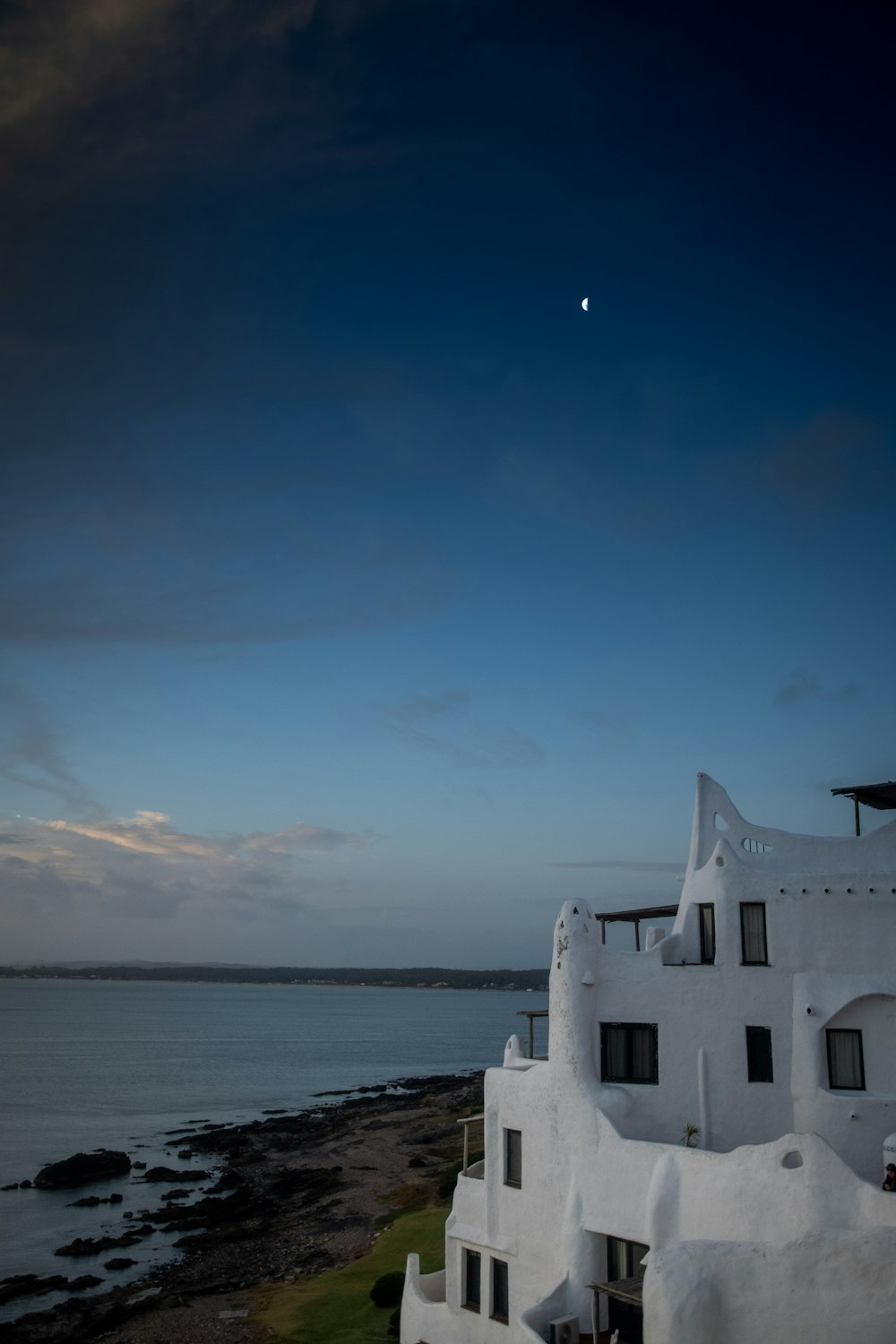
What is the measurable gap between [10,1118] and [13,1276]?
4635 centimetres

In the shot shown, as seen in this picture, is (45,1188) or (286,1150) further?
(286,1150)

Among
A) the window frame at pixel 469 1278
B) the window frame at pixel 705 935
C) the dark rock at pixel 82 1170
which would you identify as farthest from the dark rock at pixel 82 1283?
the window frame at pixel 705 935

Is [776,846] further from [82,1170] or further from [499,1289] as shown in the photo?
[82,1170]

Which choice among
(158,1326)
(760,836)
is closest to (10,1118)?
(158,1326)

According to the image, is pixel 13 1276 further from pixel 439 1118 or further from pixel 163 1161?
pixel 439 1118

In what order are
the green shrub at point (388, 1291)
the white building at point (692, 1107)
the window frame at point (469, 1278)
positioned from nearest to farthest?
the white building at point (692, 1107), the window frame at point (469, 1278), the green shrub at point (388, 1291)

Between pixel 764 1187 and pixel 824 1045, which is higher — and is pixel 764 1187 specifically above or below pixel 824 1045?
below

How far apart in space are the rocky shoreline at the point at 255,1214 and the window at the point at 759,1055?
22.0 metres

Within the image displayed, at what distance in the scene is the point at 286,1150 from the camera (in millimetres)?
75312

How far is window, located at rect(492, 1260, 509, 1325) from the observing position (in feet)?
78.5

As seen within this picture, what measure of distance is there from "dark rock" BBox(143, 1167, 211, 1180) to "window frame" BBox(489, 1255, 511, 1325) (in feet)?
161

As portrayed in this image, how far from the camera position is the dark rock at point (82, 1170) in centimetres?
6366

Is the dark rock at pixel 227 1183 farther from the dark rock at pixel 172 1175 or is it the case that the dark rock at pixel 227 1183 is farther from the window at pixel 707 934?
the window at pixel 707 934

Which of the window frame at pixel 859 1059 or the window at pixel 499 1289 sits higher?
the window frame at pixel 859 1059
